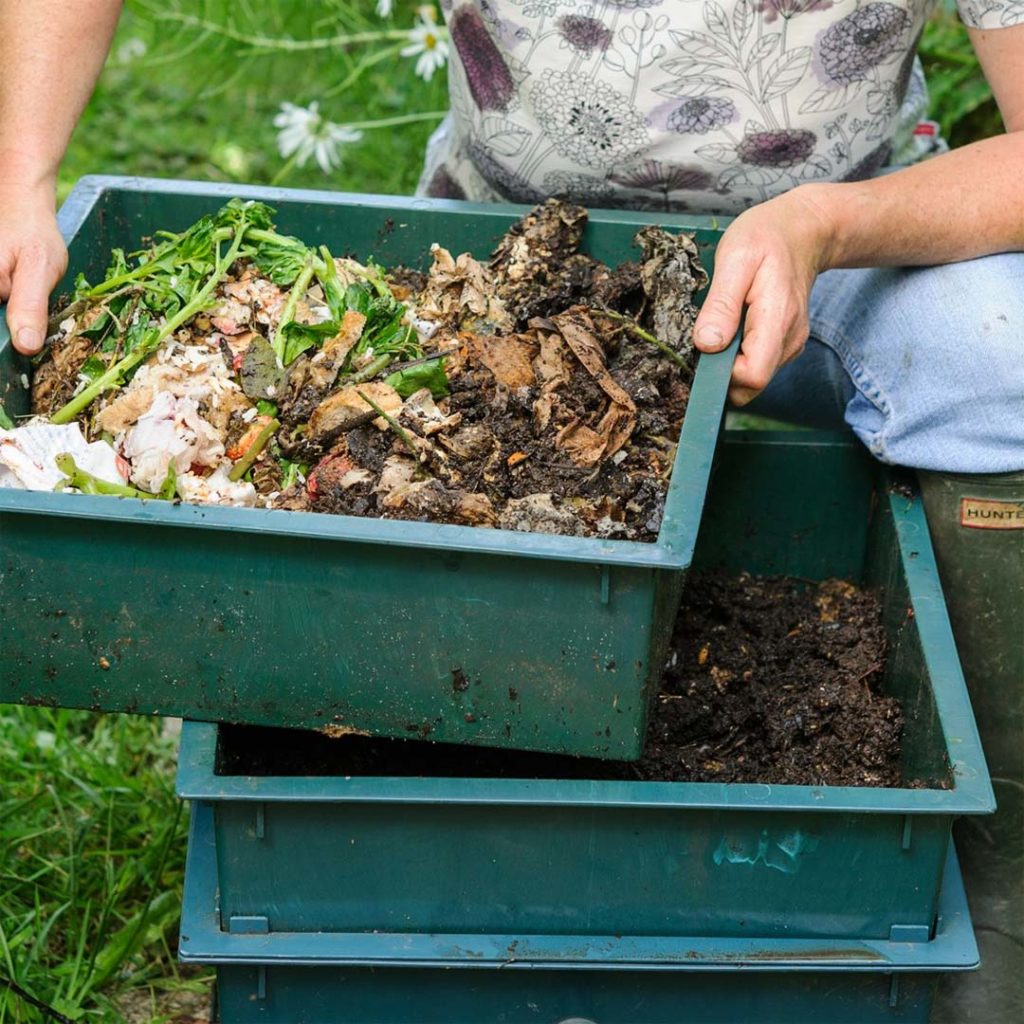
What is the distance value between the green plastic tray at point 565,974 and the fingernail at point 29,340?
1.94ft

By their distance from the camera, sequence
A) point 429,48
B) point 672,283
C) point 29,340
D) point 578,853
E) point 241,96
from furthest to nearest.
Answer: point 241,96 → point 429,48 → point 672,283 → point 29,340 → point 578,853

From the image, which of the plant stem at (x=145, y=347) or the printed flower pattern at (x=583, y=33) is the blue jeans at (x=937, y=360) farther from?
the plant stem at (x=145, y=347)

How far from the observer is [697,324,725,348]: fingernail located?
156cm

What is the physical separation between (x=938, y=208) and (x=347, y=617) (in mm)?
894

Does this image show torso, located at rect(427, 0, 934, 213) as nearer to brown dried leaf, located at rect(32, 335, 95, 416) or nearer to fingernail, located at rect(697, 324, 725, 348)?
fingernail, located at rect(697, 324, 725, 348)

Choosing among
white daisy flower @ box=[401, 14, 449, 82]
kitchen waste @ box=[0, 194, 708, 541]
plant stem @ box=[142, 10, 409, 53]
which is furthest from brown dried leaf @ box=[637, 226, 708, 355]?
plant stem @ box=[142, 10, 409, 53]

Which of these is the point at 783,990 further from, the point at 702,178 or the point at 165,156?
the point at 165,156

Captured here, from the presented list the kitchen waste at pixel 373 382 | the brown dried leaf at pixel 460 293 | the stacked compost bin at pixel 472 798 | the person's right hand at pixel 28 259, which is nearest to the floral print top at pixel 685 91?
the kitchen waste at pixel 373 382

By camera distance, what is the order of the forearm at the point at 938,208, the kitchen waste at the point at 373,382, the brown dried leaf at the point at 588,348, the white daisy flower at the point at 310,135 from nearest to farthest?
the kitchen waste at the point at 373,382
the brown dried leaf at the point at 588,348
the forearm at the point at 938,208
the white daisy flower at the point at 310,135

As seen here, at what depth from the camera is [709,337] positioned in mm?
1562

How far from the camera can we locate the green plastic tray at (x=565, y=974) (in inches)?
57.3

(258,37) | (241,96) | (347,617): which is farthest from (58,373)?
(241,96)

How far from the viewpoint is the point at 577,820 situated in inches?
56.2

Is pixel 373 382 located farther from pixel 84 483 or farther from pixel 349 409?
pixel 84 483
